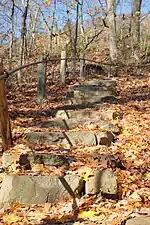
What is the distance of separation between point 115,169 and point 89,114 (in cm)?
266

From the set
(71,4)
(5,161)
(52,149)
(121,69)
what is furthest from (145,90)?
(71,4)

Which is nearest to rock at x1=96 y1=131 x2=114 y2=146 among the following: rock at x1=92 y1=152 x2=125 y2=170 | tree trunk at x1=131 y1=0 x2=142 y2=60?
rock at x1=92 y1=152 x2=125 y2=170

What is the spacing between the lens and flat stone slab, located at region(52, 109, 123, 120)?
6.37m

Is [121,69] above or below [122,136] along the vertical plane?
above

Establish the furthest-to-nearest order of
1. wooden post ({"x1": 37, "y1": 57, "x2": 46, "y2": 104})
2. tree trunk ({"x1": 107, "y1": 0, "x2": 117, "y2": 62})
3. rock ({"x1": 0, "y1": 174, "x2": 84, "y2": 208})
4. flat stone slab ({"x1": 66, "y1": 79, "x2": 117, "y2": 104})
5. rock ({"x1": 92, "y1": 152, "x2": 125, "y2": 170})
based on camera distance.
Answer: tree trunk ({"x1": 107, "y1": 0, "x2": 117, "y2": 62}) → wooden post ({"x1": 37, "y1": 57, "x2": 46, "y2": 104}) → flat stone slab ({"x1": 66, "y1": 79, "x2": 117, "y2": 104}) → rock ({"x1": 92, "y1": 152, "x2": 125, "y2": 170}) → rock ({"x1": 0, "y1": 174, "x2": 84, "y2": 208})

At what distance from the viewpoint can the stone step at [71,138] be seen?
4.98 m

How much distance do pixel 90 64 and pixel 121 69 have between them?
1.23m

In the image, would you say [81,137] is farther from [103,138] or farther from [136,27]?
[136,27]

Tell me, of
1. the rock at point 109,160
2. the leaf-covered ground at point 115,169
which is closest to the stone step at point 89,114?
the leaf-covered ground at point 115,169

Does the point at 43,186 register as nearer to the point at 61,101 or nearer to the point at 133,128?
the point at 133,128

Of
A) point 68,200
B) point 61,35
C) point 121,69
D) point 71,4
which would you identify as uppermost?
point 71,4

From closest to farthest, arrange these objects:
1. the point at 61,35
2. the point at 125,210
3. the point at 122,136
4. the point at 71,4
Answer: the point at 125,210
the point at 122,136
the point at 71,4
the point at 61,35

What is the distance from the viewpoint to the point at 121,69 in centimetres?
1398

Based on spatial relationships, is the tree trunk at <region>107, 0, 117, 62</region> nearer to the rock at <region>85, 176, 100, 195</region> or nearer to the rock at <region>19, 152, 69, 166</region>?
the rock at <region>19, 152, 69, 166</region>
